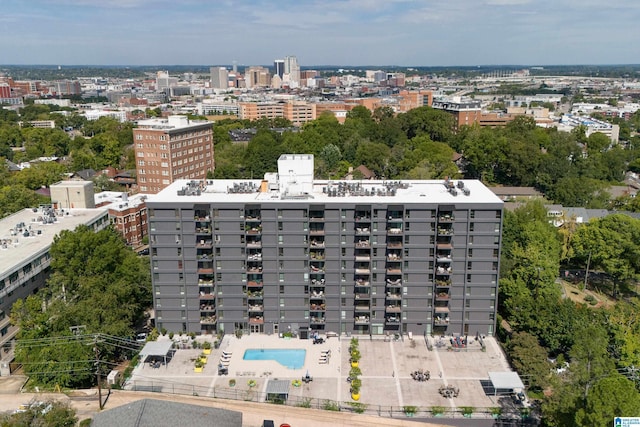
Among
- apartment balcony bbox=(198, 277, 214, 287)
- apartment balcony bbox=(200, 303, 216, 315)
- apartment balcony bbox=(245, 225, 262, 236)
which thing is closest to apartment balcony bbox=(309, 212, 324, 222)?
apartment balcony bbox=(245, 225, 262, 236)

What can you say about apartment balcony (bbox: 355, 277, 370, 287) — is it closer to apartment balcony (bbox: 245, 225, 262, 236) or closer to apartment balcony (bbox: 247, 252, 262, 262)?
apartment balcony (bbox: 247, 252, 262, 262)

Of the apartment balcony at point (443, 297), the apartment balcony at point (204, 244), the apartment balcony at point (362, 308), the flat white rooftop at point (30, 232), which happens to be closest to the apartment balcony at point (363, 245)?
the apartment balcony at point (362, 308)

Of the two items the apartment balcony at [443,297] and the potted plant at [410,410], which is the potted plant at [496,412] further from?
the apartment balcony at [443,297]

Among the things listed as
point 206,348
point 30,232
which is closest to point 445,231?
point 206,348

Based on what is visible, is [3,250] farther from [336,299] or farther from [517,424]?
[517,424]

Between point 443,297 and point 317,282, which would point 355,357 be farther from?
point 443,297
